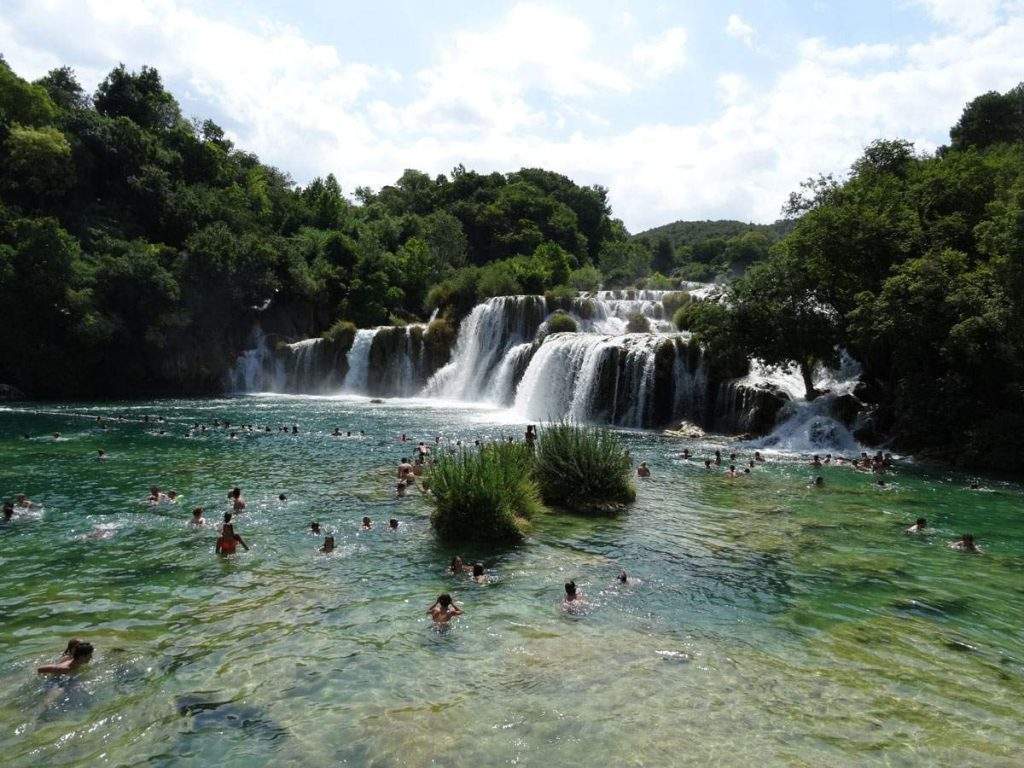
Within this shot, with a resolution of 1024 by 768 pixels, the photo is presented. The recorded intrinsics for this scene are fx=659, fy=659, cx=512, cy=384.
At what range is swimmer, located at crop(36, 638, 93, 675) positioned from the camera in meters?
7.43

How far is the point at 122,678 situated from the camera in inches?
293

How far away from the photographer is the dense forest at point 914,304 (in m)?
21.0

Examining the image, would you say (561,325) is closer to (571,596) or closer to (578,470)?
(578,470)

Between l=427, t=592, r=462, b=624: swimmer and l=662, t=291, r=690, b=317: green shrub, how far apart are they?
37.5m

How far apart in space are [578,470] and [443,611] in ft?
24.3

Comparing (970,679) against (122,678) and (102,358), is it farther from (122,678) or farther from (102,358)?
(102,358)

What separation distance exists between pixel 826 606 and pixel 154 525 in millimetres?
13106

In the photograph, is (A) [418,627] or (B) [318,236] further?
(B) [318,236]

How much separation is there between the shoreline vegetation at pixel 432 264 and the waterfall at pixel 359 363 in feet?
4.33

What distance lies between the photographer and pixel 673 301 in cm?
4469

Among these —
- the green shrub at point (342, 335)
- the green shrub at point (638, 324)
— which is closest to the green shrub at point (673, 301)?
the green shrub at point (638, 324)

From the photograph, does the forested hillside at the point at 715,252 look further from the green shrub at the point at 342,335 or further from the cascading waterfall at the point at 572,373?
the green shrub at the point at 342,335

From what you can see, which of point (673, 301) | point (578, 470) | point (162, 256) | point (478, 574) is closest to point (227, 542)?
point (478, 574)

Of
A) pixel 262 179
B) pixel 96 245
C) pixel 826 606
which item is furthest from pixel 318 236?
pixel 826 606
